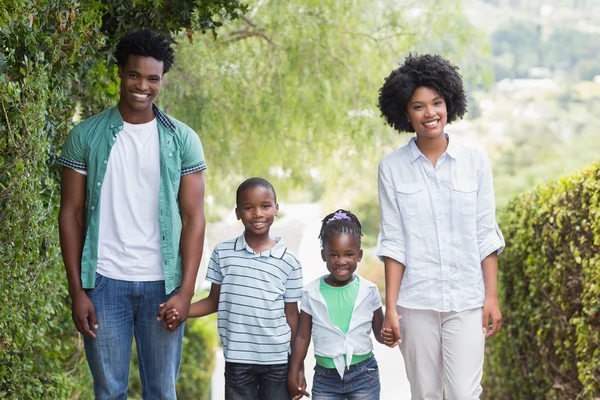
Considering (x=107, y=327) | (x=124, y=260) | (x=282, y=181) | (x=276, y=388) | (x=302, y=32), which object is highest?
(x=302, y=32)

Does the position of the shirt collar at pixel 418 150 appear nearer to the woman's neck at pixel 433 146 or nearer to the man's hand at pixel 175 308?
the woman's neck at pixel 433 146

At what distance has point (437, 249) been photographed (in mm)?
3938

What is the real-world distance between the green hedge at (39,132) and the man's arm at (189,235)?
23.7 inches

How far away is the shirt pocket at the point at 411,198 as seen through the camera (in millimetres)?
3971

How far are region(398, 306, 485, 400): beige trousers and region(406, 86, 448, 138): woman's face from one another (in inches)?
30.6

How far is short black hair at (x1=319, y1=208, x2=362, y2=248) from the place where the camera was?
13.4 ft

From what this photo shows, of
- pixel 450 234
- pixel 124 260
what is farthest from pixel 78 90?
pixel 450 234

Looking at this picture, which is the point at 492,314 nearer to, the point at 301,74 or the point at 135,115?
the point at 135,115

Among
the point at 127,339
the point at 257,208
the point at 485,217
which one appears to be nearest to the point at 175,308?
the point at 127,339

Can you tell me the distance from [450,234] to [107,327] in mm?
1477

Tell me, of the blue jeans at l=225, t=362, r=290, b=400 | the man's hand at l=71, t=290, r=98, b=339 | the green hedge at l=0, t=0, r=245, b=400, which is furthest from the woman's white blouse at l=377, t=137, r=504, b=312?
the green hedge at l=0, t=0, r=245, b=400

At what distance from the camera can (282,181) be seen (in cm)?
959

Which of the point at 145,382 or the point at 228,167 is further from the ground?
the point at 228,167

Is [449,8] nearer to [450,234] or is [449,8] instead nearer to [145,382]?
[450,234]
